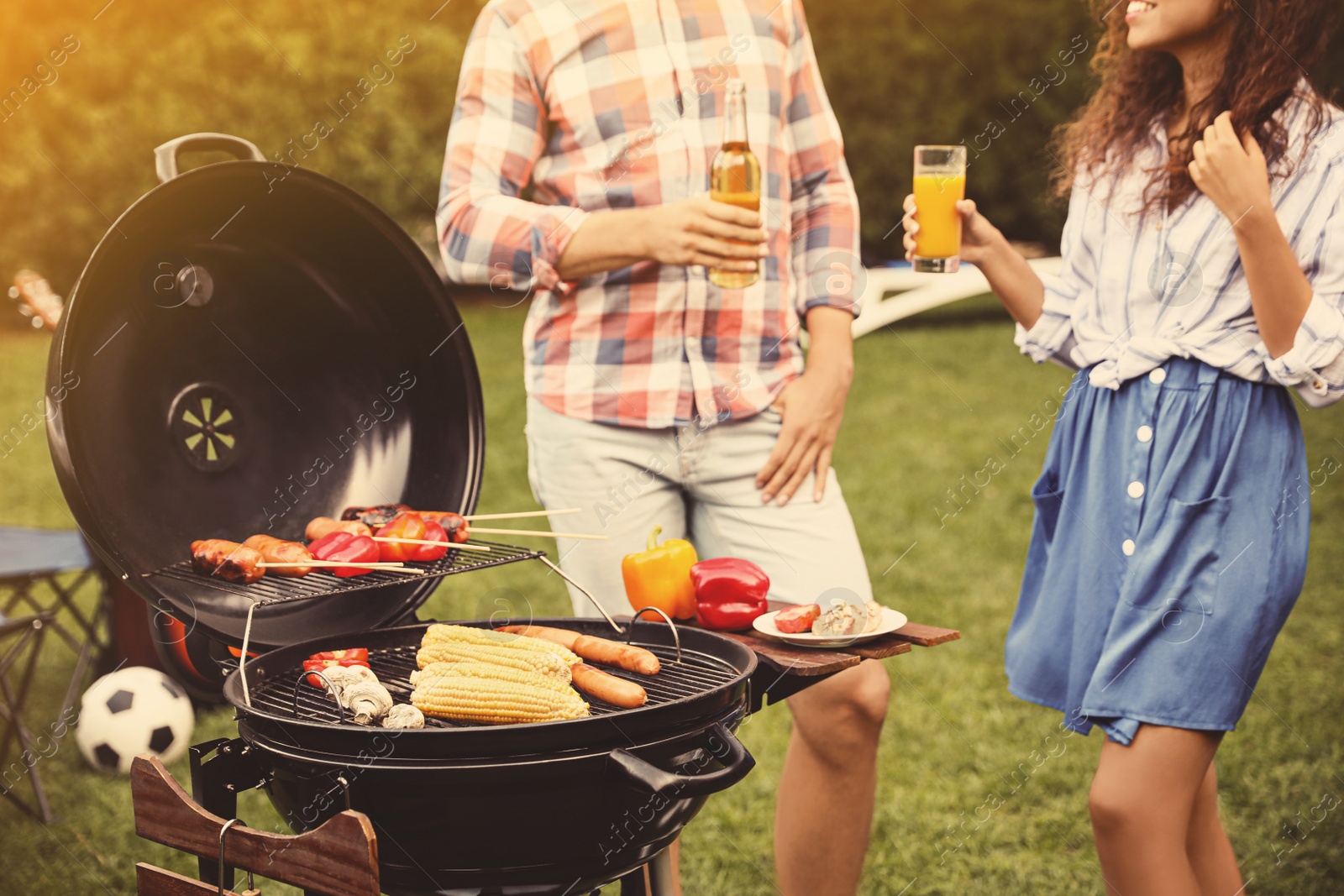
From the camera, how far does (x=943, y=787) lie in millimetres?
4094

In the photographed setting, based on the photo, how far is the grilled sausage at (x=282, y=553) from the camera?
196cm

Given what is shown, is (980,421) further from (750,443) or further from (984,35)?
(750,443)

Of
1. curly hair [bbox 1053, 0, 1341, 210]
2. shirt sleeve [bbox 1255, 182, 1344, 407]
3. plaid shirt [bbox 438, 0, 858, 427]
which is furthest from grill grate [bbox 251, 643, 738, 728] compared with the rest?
curly hair [bbox 1053, 0, 1341, 210]

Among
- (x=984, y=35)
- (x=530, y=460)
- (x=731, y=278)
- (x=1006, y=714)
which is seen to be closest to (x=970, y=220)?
(x=731, y=278)

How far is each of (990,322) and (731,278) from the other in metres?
10.5

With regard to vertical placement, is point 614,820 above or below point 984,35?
below

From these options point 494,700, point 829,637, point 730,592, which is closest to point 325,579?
point 494,700

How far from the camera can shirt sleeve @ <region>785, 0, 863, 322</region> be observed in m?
2.64

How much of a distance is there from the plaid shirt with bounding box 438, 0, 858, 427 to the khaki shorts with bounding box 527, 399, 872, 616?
61 millimetres

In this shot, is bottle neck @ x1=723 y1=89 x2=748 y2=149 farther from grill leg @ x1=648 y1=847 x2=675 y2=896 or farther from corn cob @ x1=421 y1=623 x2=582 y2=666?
grill leg @ x1=648 y1=847 x2=675 y2=896

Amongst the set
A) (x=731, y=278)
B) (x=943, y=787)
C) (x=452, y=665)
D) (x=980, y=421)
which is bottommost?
(x=943, y=787)

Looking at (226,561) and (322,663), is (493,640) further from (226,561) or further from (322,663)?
(226,561)

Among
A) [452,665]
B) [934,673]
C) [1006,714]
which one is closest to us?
[452,665]

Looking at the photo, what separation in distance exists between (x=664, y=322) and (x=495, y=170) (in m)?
0.48
